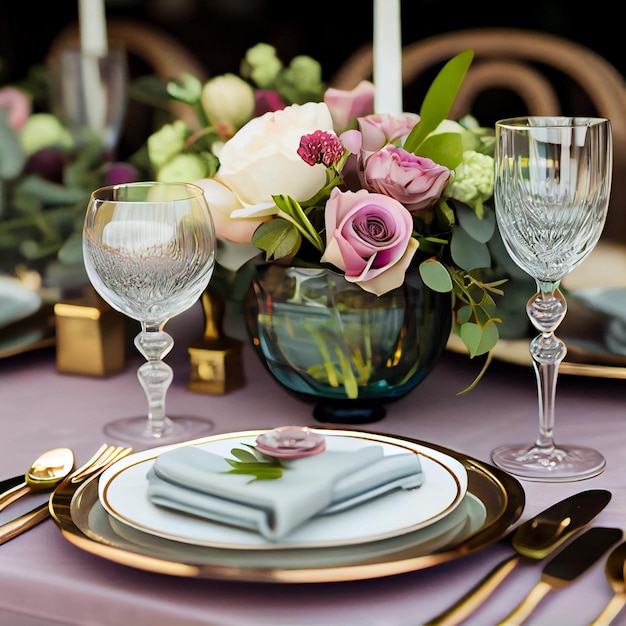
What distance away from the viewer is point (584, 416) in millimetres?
944

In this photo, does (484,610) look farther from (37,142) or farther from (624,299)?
(37,142)

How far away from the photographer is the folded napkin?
0.61 m

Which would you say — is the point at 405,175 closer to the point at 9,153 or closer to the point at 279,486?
the point at 279,486

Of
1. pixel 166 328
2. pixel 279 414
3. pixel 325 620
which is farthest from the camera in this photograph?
pixel 166 328

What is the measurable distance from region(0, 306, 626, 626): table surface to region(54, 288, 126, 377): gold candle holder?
0.02 metres

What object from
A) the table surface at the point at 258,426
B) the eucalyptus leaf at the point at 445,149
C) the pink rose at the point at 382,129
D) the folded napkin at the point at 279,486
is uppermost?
the pink rose at the point at 382,129

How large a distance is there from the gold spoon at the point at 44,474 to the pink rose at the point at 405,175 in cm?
35

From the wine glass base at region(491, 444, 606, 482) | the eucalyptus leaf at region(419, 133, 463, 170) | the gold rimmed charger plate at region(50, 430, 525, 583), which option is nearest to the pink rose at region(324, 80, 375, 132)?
the eucalyptus leaf at region(419, 133, 463, 170)

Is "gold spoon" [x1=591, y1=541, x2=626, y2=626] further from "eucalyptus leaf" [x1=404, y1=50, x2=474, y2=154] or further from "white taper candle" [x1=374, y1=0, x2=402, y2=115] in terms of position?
"white taper candle" [x1=374, y1=0, x2=402, y2=115]

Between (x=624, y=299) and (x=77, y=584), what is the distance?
22.9 inches

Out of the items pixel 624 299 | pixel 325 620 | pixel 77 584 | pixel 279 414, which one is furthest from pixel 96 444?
pixel 624 299

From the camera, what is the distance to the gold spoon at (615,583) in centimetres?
57

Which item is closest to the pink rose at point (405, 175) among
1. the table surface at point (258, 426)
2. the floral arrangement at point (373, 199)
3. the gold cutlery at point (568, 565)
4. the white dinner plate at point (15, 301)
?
the floral arrangement at point (373, 199)

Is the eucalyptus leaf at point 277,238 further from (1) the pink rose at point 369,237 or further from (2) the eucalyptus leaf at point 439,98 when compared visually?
(2) the eucalyptus leaf at point 439,98
